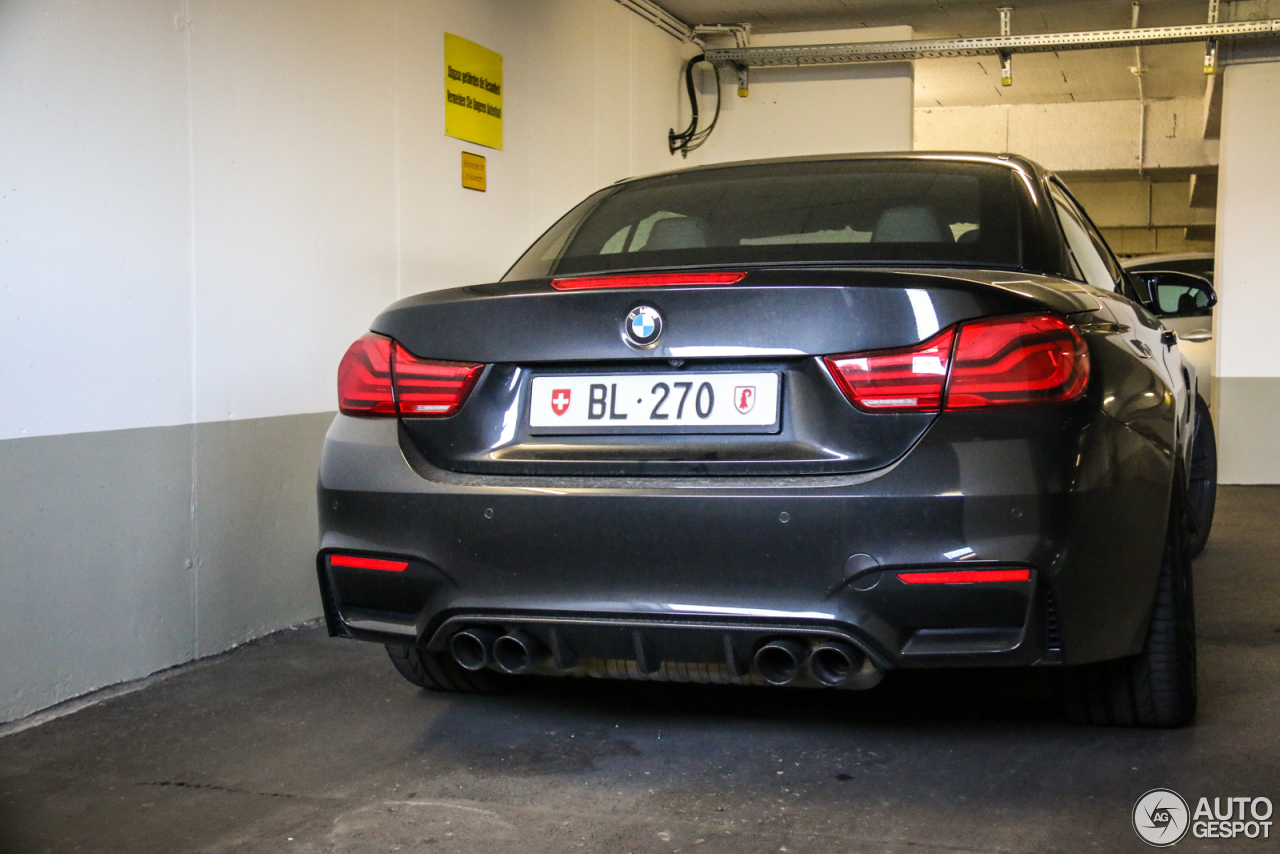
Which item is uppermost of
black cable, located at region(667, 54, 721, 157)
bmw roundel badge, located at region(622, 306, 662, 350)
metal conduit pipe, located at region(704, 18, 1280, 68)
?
metal conduit pipe, located at region(704, 18, 1280, 68)

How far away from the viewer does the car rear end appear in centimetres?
215

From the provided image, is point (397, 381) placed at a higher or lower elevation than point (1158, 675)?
higher

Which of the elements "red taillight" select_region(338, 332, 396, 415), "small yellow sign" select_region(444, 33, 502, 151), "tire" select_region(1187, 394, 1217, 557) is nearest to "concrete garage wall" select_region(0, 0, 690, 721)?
"small yellow sign" select_region(444, 33, 502, 151)

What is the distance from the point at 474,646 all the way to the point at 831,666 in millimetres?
688

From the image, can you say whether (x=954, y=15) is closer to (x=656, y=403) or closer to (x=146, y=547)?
Answer: (x=146, y=547)

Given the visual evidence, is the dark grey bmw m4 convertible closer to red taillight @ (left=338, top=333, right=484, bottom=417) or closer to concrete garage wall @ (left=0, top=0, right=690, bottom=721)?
red taillight @ (left=338, top=333, right=484, bottom=417)

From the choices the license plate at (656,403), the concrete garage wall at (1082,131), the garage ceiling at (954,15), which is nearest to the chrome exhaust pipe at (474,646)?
the license plate at (656,403)

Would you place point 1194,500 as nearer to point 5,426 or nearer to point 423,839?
point 423,839

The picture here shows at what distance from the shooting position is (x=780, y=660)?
2.28 metres

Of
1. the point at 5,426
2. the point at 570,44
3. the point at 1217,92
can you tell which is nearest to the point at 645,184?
the point at 5,426

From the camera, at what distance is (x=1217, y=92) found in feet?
30.6

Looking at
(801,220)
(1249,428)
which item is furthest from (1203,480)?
(1249,428)

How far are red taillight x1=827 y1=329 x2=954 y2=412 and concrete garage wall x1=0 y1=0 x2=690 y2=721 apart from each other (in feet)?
7.17

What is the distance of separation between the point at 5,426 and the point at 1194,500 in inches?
168
